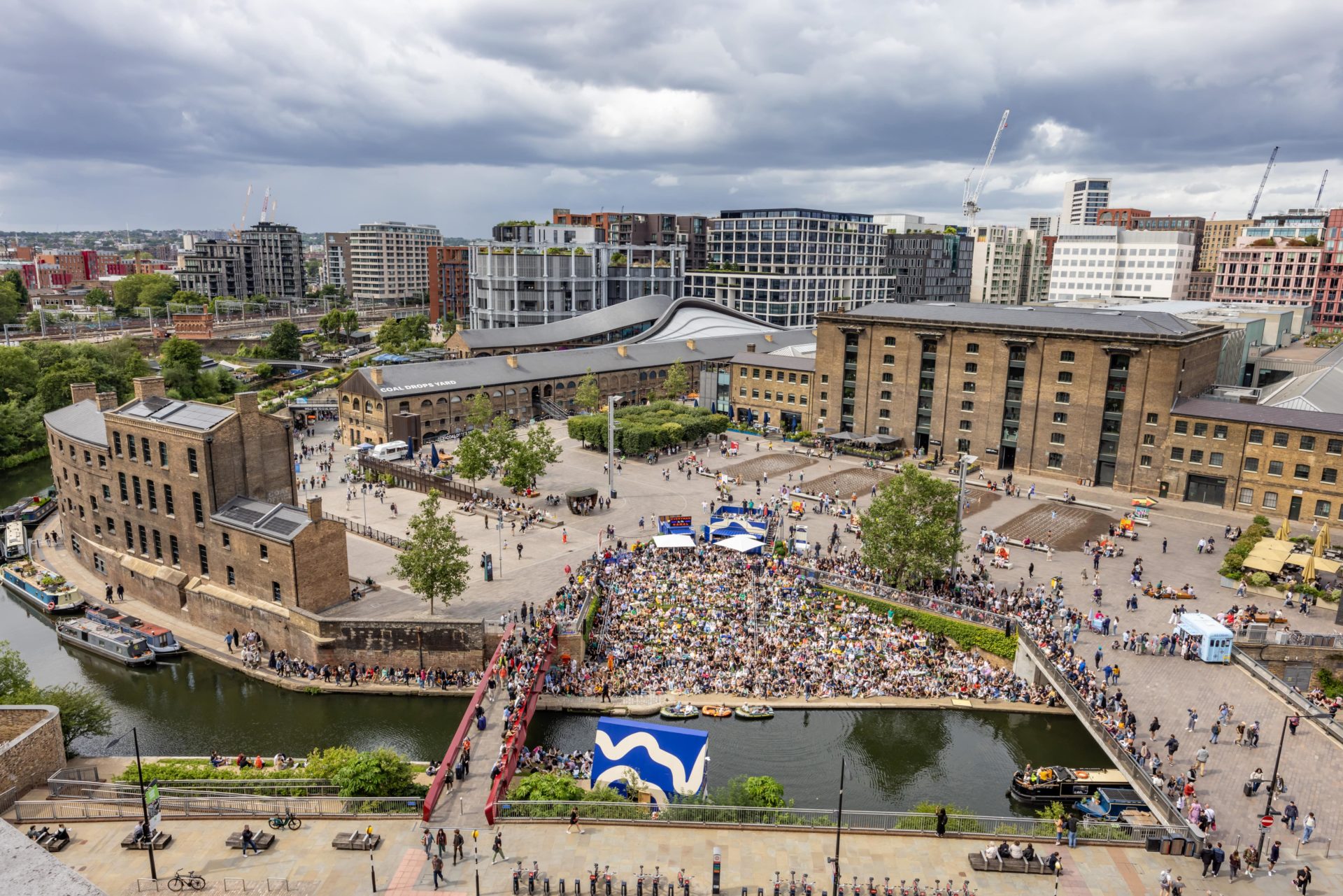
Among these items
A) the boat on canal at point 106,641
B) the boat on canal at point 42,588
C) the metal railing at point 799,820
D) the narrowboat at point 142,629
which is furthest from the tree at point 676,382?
the metal railing at point 799,820

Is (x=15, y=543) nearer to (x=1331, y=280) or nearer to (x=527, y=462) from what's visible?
(x=527, y=462)

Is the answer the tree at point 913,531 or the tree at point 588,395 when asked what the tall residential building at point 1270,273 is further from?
the tree at point 913,531

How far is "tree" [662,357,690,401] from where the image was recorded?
107m

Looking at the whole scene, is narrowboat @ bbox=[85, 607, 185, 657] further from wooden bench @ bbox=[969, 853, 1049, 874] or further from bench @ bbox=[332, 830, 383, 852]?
wooden bench @ bbox=[969, 853, 1049, 874]

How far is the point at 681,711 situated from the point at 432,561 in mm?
15381

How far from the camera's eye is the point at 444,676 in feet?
145

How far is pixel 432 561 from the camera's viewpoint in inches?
1806

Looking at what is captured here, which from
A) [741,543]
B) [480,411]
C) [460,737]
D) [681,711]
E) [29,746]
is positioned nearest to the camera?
[29,746]

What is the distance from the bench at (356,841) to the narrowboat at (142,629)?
23685 millimetres

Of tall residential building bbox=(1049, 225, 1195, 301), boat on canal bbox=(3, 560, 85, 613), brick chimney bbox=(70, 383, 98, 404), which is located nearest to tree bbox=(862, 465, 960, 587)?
boat on canal bbox=(3, 560, 85, 613)

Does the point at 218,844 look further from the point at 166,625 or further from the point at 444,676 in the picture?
the point at 166,625

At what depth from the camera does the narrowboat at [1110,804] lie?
33375 mm

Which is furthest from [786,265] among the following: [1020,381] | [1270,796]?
[1270,796]

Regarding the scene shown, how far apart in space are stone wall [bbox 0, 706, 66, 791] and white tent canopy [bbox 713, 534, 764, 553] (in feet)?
116
